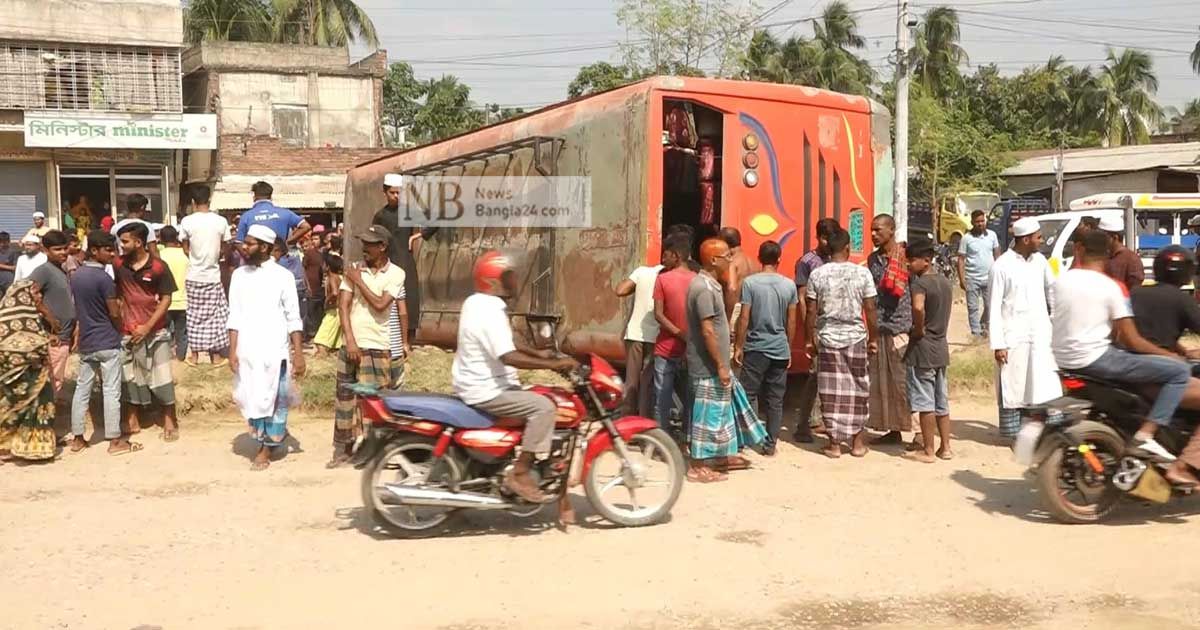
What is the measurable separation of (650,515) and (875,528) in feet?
4.14

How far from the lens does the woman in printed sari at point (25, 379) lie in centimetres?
779

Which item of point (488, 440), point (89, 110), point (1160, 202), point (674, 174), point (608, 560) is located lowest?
point (608, 560)

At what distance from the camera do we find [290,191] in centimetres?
2722

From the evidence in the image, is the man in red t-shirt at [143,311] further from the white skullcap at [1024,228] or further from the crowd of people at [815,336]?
the white skullcap at [1024,228]

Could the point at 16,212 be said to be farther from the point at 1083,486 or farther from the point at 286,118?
the point at 1083,486

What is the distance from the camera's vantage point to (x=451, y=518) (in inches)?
242

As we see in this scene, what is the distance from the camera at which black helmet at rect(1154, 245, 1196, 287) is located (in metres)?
6.10

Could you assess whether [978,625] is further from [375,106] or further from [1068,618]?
[375,106]

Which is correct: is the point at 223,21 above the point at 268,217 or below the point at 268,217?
above

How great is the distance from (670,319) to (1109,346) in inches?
106

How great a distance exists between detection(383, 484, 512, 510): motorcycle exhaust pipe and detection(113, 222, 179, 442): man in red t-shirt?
3351 millimetres

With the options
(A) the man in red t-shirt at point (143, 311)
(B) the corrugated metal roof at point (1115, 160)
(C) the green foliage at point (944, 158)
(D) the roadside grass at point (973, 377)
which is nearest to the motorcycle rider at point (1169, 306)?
(D) the roadside grass at point (973, 377)

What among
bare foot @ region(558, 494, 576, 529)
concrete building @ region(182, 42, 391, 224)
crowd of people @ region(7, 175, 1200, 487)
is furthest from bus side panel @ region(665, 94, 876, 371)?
concrete building @ region(182, 42, 391, 224)

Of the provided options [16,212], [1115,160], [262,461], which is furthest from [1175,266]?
[1115,160]
